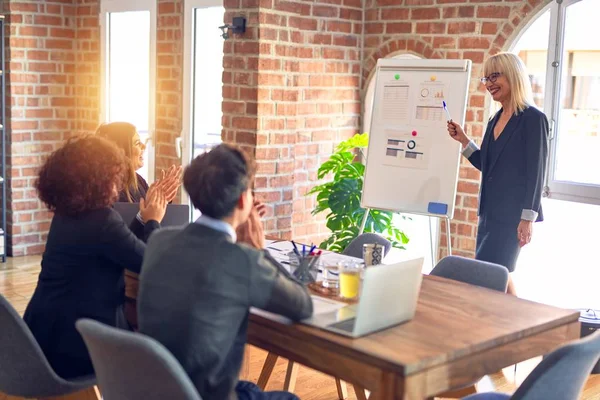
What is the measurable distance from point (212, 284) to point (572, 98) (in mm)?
3228

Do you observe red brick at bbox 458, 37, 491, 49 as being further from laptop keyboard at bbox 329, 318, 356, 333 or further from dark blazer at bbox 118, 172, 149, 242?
laptop keyboard at bbox 329, 318, 356, 333

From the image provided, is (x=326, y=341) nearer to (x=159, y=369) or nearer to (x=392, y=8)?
(x=159, y=369)

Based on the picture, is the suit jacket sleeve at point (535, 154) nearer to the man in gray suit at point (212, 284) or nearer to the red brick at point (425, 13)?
the red brick at point (425, 13)

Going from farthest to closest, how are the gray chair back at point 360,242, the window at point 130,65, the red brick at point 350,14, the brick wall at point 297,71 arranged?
the window at point 130,65
the red brick at point 350,14
the brick wall at point 297,71
the gray chair back at point 360,242

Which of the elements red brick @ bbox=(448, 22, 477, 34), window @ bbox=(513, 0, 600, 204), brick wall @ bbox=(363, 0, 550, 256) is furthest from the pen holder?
red brick @ bbox=(448, 22, 477, 34)

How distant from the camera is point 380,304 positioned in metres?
2.22

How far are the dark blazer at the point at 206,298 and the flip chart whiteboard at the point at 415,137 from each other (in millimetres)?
2462

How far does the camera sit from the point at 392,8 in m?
5.43

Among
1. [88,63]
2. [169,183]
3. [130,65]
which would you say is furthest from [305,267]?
[88,63]

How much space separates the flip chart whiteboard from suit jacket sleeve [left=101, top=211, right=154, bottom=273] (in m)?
2.23

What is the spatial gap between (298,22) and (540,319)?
3120mm

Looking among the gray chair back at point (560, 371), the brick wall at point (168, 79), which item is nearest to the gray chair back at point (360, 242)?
the gray chair back at point (560, 371)

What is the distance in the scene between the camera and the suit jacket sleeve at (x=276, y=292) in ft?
6.93

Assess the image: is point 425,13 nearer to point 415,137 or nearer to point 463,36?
point 463,36
